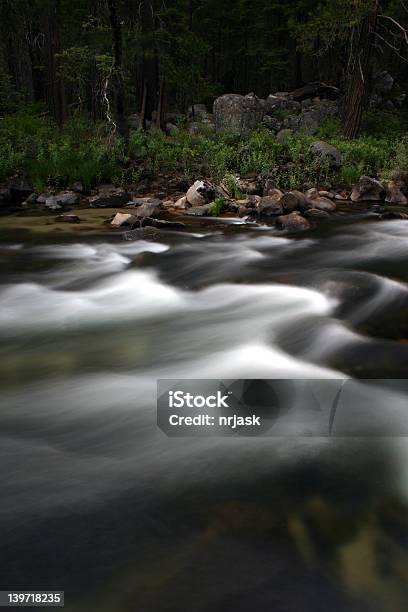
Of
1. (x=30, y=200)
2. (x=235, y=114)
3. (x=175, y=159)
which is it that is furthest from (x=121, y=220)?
(x=235, y=114)

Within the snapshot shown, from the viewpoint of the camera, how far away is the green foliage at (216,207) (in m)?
10.4

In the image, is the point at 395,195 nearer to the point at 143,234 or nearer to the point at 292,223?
the point at 292,223

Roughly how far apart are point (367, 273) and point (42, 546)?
17.1 ft

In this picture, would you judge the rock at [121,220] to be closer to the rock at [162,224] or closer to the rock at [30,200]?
the rock at [162,224]

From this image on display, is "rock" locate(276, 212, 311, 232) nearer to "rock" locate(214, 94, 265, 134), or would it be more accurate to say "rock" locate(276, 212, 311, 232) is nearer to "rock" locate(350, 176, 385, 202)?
"rock" locate(350, 176, 385, 202)

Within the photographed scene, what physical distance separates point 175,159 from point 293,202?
16.6 feet

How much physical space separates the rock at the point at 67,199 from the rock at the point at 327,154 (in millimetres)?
5905

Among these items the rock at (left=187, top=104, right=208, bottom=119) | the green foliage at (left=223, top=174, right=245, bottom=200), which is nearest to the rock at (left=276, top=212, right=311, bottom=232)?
the green foliage at (left=223, top=174, right=245, bottom=200)

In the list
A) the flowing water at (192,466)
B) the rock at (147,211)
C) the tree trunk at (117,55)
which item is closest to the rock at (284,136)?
the tree trunk at (117,55)

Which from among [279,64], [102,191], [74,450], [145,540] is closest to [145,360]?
[74,450]

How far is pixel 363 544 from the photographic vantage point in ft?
6.82

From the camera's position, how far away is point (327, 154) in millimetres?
13133

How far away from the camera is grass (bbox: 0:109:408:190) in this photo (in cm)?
1276

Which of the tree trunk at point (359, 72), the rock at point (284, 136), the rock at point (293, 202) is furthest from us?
the rock at point (284, 136)
